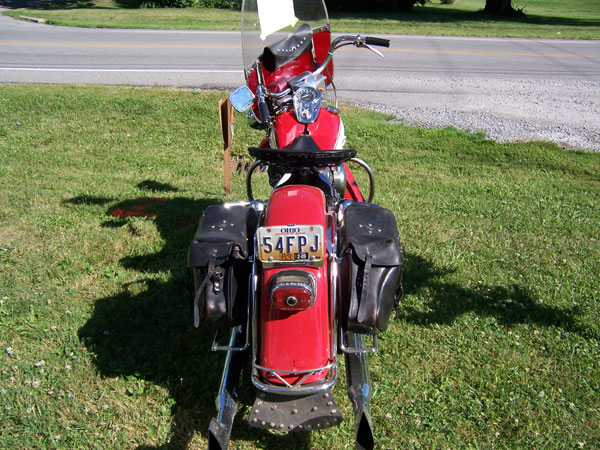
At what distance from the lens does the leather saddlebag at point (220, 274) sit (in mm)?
2521

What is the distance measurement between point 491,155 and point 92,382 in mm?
5742

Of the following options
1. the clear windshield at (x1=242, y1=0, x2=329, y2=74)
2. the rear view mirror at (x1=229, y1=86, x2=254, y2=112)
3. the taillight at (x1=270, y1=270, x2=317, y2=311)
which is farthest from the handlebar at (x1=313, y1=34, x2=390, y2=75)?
the taillight at (x1=270, y1=270, x2=317, y2=311)

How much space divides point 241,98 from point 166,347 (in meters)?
1.82

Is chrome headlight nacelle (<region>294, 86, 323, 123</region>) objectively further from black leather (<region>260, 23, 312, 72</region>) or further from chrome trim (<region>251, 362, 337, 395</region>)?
chrome trim (<region>251, 362, 337, 395</region>)

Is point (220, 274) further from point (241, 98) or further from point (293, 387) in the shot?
point (241, 98)

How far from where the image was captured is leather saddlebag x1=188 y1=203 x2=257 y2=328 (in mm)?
2521

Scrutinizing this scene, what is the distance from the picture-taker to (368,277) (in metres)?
2.46

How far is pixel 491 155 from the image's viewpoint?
23.1 feet

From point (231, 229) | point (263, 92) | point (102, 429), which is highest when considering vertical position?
point (263, 92)

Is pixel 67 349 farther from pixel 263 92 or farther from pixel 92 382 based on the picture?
pixel 263 92

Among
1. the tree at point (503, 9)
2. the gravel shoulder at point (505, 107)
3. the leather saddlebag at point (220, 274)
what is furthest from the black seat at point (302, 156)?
the tree at point (503, 9)

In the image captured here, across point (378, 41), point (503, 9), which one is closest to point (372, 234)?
point (378, 41)

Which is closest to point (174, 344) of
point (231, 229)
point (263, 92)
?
point (231, 229)

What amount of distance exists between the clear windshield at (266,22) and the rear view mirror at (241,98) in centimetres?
72
